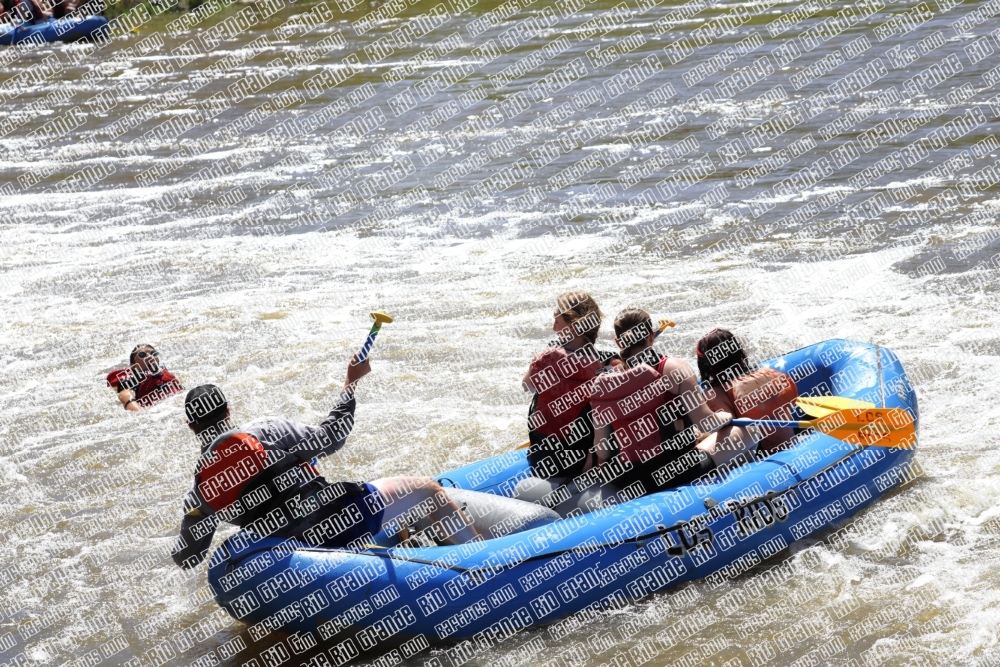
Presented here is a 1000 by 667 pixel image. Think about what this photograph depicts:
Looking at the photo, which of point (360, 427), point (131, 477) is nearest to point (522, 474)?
point (360, 427)

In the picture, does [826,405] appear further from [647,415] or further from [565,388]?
[565,388]

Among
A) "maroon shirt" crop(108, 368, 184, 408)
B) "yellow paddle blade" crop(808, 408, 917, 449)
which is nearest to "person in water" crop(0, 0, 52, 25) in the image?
"maroon shirt" crop(108, 368, 184, 408)

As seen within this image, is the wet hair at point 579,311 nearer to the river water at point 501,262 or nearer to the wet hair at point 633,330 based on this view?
the wet hair at point 633,330

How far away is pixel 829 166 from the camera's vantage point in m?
11.8

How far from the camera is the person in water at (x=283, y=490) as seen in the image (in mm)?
4855

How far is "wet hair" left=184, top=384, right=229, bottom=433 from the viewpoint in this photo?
4.82 metres

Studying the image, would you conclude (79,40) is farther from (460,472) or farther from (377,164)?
(460,472)

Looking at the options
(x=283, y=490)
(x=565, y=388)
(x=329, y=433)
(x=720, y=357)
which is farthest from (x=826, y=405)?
(x=283, y=490)

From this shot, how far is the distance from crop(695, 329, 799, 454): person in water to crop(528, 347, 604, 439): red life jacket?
1.96ft

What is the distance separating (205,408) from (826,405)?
10.2 ft

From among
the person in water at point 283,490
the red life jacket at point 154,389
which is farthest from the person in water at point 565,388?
the red life jacket at point 154,389

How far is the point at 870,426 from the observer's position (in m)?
6.12

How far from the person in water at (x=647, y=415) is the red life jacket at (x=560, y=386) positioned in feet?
0.22

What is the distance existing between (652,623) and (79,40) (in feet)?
72.6
